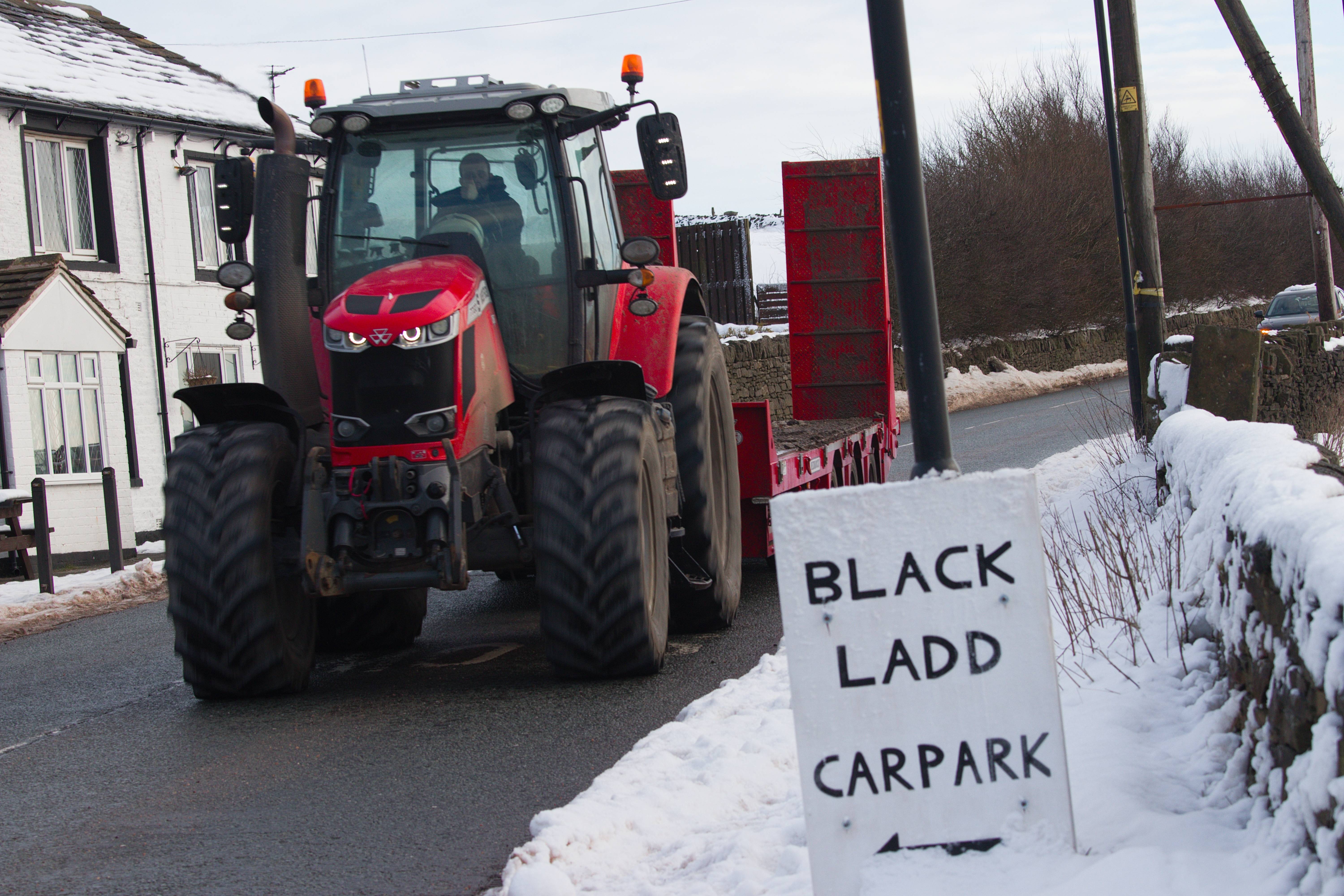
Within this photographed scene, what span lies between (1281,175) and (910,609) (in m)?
76.0

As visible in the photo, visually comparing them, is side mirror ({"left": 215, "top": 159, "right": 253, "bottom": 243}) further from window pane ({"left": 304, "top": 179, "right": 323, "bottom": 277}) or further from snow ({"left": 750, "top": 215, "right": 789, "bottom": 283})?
snow ({"left": 750, "top": 215, "right": 789, "bottom": 283})

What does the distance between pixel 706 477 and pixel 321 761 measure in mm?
2905

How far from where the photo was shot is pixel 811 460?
9820 mm

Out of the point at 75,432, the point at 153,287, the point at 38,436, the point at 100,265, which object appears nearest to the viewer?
the point at 38,436

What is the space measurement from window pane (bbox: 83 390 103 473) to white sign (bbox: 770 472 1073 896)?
1790cm

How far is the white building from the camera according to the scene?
59.8 ft

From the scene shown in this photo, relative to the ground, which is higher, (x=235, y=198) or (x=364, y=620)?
(x=235, y=198)

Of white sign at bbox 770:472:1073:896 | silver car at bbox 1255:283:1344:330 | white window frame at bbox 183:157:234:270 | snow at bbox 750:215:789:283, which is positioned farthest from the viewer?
snow at bbox 750:215:789:283

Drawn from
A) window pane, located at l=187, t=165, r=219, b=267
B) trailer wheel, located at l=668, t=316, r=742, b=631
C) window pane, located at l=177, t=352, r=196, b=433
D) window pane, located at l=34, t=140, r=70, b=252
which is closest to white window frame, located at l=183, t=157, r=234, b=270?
window pane, located at l=187, t=165, r=219, b=267

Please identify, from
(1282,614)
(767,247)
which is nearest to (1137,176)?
(1282,614)

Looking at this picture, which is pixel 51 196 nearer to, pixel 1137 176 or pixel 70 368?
pixel 70 368

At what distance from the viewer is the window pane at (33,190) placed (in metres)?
18.7

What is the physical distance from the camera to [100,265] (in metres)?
19.7

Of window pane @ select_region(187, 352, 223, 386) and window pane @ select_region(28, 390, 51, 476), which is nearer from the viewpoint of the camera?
window pane @ select_region(28, 390, 51, 476)
